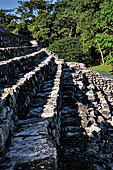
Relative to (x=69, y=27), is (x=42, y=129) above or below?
below

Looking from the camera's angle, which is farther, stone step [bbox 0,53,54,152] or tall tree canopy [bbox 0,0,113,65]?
tall tree canopy [bbox 0,0,113,65]

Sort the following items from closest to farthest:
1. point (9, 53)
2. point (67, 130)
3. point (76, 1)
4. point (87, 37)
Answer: point (67, 130) → point (9, 53) → point (87, 37) → point (76, 1)

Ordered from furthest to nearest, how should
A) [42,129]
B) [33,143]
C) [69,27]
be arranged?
1. [69,27]
2. [42,129]
3. [33,143]

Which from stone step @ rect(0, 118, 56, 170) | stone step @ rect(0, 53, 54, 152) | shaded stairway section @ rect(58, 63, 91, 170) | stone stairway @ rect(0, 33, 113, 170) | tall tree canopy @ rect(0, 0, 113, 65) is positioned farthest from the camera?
tall tree canopy @ rect(0, 0, 113, 65)

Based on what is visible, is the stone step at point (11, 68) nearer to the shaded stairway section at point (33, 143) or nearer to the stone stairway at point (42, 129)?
the stone stairway at point (42, 129)

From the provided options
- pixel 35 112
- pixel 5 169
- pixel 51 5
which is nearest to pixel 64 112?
pixel 35 112

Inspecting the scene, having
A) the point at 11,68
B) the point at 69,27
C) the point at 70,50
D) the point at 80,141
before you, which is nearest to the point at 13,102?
the point at 80,141

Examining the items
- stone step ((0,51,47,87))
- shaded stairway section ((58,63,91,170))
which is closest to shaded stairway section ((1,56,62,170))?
shaded stairway section ((58,63,91,170))

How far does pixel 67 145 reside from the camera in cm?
411

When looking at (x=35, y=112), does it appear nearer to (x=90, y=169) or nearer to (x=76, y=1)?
(x=90, y=169)

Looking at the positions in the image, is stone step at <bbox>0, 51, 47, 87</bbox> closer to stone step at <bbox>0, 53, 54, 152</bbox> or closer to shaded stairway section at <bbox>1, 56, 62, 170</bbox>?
stone step at <bbox>0, 53, 54, 152</bbox>

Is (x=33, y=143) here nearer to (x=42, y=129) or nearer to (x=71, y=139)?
(x=42, y=129)

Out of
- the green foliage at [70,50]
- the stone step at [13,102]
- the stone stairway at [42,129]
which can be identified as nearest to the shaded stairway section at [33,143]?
the stone stairway at [42,129]

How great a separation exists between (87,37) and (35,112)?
28.3 m
